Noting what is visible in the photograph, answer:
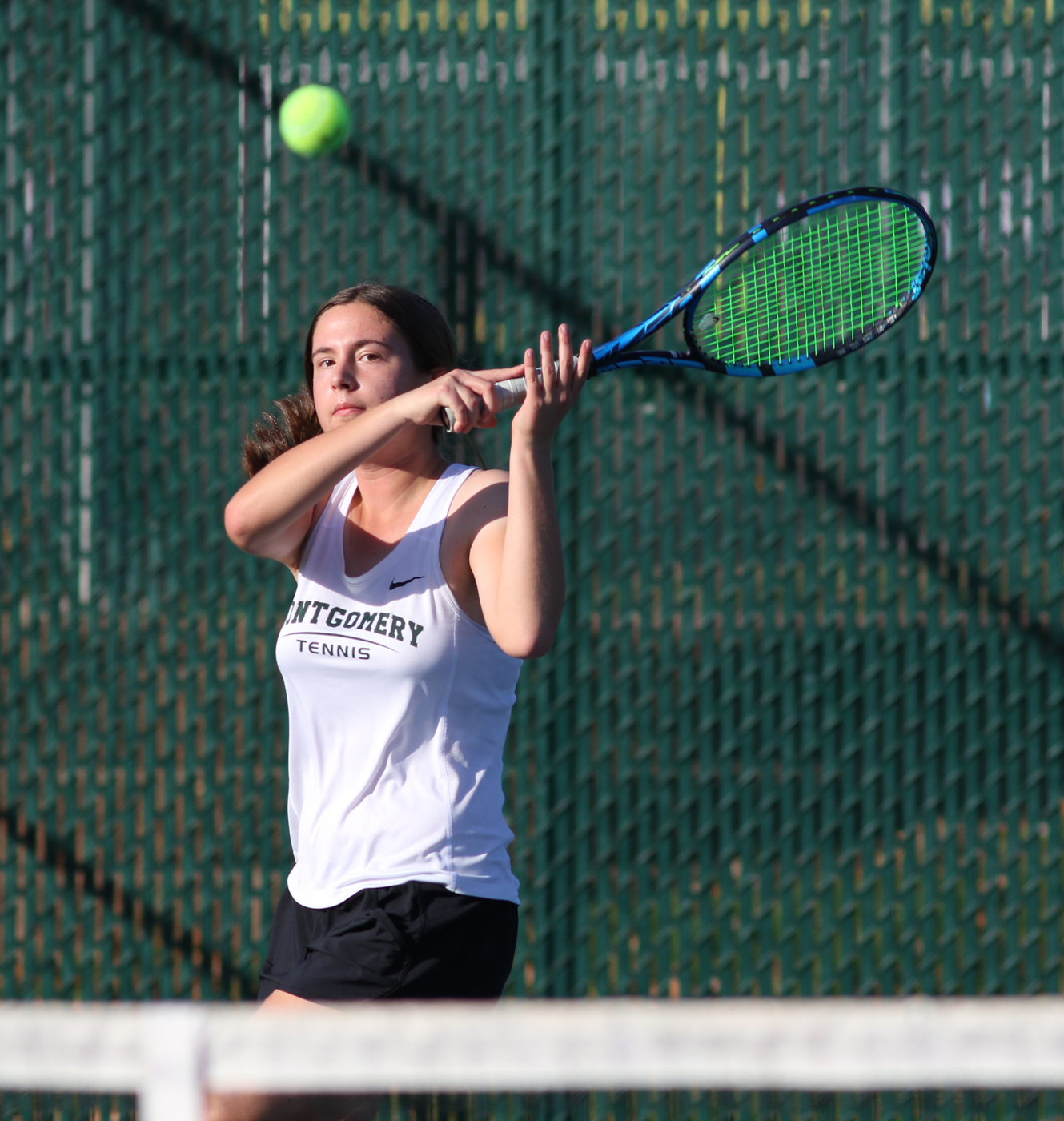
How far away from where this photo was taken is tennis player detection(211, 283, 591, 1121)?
6.07 ft

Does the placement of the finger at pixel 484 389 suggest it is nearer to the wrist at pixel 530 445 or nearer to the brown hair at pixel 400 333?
the wrist at pixel 530 445

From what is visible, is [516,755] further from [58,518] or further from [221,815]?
[58,518]

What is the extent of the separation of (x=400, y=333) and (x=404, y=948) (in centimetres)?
95

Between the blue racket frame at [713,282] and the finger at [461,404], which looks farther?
the blue racket frame at [713,282]

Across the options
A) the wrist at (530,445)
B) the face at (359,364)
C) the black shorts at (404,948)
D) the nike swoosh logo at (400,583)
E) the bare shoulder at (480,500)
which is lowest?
the black shorts at (404,948)

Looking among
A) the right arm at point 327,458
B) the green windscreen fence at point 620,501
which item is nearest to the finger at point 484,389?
the right arm at point 327,458

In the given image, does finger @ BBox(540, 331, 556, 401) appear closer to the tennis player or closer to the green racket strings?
the tennis player

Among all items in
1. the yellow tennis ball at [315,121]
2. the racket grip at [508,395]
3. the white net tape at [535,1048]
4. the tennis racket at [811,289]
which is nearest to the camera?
the white net tape at [535,1048]

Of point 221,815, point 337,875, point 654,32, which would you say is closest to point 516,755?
point 221,815

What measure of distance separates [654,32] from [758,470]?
1080 mm

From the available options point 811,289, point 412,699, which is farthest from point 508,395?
point 811,289

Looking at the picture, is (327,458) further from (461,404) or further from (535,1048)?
(535,1048)

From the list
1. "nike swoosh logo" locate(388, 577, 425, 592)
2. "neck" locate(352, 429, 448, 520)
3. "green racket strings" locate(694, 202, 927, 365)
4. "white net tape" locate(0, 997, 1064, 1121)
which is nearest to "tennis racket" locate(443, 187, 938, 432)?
"green racket strings" locate(694, 202, 927, 365)

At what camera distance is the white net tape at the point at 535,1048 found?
1.14 meters
